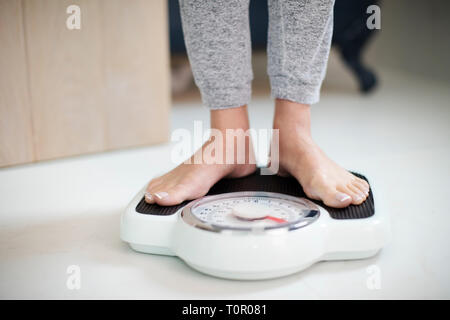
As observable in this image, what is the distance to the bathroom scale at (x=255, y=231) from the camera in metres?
0.66

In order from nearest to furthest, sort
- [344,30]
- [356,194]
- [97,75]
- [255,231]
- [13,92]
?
[255,231], [356,194], [13,92], [97,75], [344,30]

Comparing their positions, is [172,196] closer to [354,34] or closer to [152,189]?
[152,189]

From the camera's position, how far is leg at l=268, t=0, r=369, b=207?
788 mm

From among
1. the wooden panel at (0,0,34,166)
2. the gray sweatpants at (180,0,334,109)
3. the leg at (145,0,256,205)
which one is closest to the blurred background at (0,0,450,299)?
the wooden panel at (0,0,34,166)

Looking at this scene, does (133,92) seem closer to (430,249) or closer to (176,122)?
(176,122)

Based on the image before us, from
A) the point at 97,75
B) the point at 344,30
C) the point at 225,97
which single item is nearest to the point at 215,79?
the point at 225,97

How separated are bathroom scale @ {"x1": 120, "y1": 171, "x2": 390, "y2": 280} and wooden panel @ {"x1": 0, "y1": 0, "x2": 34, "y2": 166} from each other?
51 centimetres

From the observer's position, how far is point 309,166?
82 cm

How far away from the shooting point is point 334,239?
71 cm

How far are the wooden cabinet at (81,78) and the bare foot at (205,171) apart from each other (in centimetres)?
49

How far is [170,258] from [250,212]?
0.46 feet

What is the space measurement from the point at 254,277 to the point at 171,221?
0.46 ft

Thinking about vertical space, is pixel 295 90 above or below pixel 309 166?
above

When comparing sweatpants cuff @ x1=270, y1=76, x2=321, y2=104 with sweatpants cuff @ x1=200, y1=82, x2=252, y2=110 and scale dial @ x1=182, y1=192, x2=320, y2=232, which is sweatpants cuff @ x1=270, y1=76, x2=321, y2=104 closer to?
sweatpants cuff @ x1=200, y1=82, x2=252, y2=110
